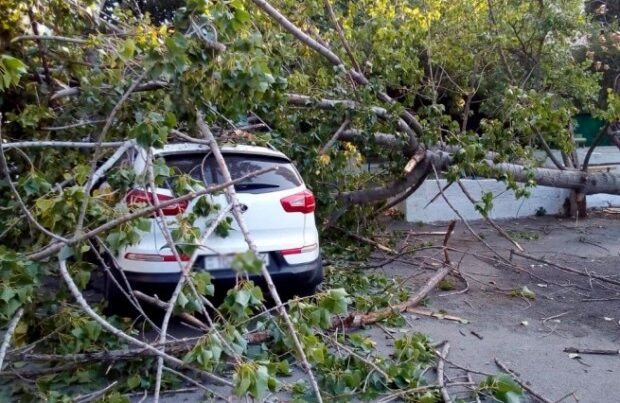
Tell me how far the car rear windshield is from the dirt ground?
161 cm

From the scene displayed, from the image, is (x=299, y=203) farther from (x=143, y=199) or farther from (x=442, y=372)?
(x=442, y=372)

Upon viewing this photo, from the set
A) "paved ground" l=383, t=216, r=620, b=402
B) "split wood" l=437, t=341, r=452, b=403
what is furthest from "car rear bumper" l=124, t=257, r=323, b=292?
"split wood" l=437, t=341, r=452, b=403

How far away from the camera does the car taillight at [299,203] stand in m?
5.89

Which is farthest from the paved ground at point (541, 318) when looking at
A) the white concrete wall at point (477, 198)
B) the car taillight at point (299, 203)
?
the white concrete wall at point (477, 198)

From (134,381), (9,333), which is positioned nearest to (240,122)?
(134,381)

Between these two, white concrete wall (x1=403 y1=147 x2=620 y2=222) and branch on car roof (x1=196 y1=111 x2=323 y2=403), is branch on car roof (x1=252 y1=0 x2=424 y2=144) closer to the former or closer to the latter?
branch on car roof (x1=196 y1=111 x2=323 y2=403)

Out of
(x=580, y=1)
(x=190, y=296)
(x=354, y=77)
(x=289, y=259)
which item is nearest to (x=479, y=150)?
(x=354, y=77)

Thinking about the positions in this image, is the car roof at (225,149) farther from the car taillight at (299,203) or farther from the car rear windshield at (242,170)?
the car taillight at (299,203)

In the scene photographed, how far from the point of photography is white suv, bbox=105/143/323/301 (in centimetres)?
545

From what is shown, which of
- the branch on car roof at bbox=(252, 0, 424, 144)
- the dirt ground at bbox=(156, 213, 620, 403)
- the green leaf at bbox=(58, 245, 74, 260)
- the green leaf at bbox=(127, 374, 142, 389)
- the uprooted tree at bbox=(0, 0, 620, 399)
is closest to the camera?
the green leaf at bbox=(58, 245, 74, 260)

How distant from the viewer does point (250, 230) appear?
5711mm

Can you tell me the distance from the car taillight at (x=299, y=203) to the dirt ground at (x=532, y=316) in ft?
4.18

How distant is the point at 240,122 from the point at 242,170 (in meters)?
1.35

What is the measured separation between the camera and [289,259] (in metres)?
5.95
